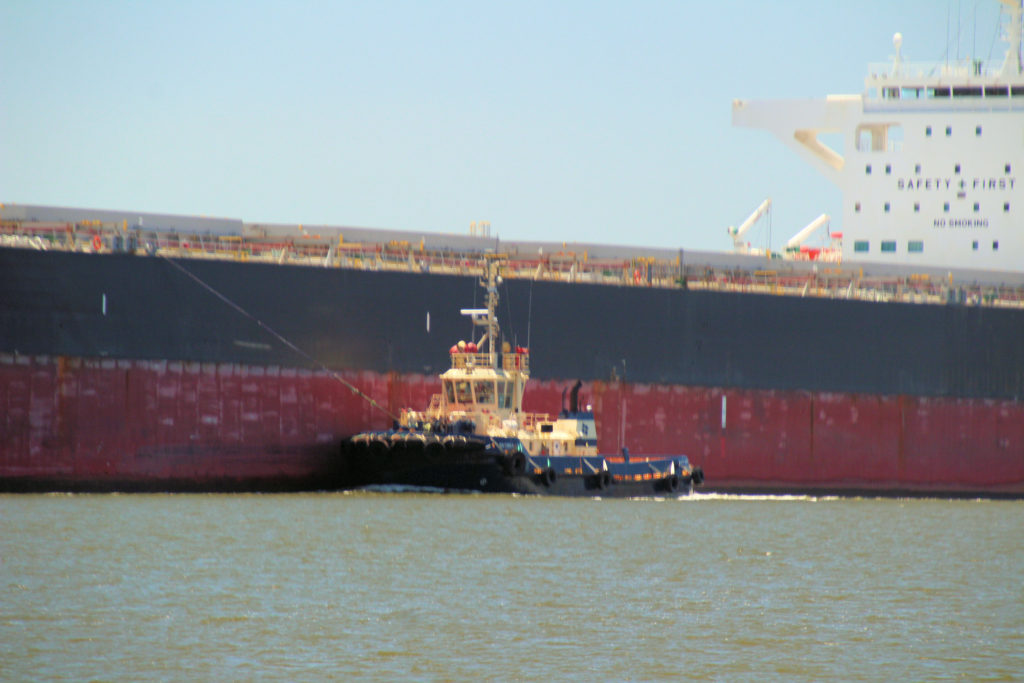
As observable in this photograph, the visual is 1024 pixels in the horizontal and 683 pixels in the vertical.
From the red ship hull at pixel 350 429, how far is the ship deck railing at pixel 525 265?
2.10m

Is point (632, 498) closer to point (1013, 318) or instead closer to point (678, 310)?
point (678, 310)

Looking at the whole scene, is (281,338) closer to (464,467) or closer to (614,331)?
(464,467)

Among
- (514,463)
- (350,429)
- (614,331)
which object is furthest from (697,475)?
(350,429)

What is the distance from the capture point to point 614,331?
96.9ft

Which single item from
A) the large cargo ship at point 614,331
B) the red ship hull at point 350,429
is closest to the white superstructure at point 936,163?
the large cargo ship at point 614,331

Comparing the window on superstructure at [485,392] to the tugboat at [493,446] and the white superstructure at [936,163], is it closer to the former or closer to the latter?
the tugboat at [493,446]

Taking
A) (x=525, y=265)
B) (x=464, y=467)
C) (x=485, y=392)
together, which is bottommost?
(x=464, y=467)

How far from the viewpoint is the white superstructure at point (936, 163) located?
113 feet

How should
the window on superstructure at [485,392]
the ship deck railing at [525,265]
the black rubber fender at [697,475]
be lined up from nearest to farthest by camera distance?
Answer: the window on superstructure at [485,392] < the ship deck railing at [525,265] < the black rubber fender at [697,475]

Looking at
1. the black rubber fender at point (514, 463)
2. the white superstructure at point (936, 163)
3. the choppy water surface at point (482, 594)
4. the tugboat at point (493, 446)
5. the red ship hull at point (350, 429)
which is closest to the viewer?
the choppy water surface at point (482, 594)

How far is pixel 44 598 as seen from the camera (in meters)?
14.6

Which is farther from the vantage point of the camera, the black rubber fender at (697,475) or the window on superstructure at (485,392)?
the black rubber fender at (697,475)

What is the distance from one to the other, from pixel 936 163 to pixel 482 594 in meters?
22.5

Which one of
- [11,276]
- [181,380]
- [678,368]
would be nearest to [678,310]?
[678,368]
